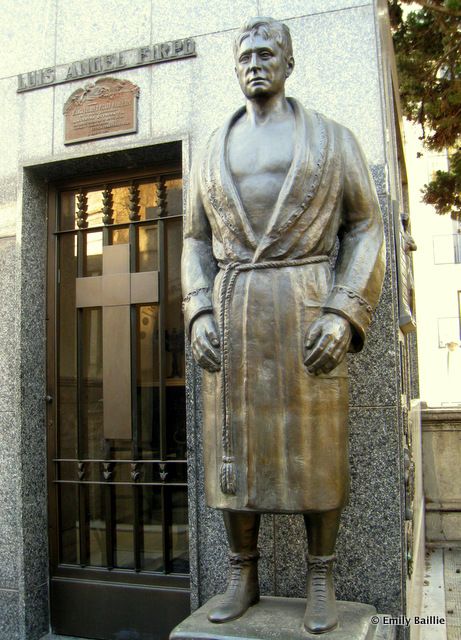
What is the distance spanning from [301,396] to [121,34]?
2.99 meters

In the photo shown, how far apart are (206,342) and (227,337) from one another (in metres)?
0.11

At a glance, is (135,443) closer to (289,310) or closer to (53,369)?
A: (53,369)

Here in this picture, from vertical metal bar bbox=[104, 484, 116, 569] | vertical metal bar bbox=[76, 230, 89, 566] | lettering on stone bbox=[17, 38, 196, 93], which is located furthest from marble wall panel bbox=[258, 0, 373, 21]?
vertical metal bar bbox=[104, 484, 116, 569]

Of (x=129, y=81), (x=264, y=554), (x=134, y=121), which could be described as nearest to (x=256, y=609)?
(x=264, y=554)

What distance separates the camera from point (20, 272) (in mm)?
4707

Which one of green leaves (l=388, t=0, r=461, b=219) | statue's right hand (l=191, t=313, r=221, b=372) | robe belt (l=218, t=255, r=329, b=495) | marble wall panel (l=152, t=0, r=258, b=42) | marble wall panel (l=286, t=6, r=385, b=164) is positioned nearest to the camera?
robe belt (l=218, t=255, r=329, b=495)

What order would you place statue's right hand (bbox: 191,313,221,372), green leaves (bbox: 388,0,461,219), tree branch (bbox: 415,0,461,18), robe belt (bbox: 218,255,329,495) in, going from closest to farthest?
1. robe belt (bbox: 218,255,329,495)
2. statue's right hand (bbox: 191,313,221,372)
3. tree branch (bbox: 415,0,461,18)
4. green leaves (bbox: 388,0,461,219)

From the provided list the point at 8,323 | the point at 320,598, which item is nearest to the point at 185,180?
the point at 8,323

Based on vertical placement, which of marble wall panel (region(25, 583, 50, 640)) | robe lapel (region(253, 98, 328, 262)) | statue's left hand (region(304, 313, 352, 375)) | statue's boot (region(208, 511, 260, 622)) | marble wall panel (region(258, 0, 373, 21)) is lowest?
marble wall panel (region(25, 583, 50, 640))

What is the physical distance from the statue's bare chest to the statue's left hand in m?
0.55

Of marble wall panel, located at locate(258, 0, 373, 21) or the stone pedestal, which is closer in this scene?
the stone pedestal

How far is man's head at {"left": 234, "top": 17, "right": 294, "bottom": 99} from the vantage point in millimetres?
3203

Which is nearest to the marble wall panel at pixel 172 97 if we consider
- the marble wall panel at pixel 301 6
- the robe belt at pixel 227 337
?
the marble wall panel at pixel 301 6

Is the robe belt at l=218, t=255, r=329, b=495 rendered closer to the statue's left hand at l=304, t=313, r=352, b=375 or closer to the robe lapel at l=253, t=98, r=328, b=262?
the robe lapel at l=253, t=98, r=328, b=262
